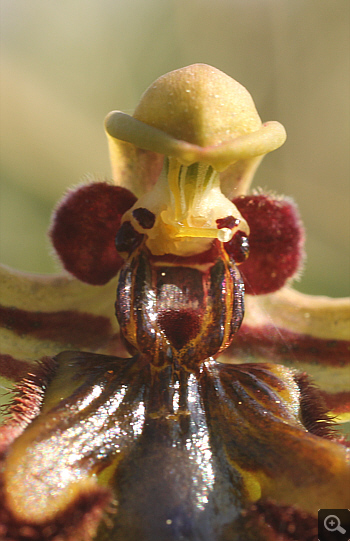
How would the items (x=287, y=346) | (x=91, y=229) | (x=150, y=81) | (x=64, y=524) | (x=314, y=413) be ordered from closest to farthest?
(x=64, y=524) < (x=314, y=413) < (x=91, y=229) < (x=287, y=346) < (x=150, y=81)

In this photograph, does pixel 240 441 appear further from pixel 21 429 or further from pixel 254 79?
pixel 254 79

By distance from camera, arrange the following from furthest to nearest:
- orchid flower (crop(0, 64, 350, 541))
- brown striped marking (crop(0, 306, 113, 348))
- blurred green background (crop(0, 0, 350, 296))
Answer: blurred green background (crop(0, 0, 350, 296)) < brown striped marking (crop(0, 306, 113, 348)) < orchid flower (crop(0, 64, 350, 541))

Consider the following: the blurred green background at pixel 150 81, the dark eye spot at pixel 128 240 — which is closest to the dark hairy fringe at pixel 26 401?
the dark eye spot at pixel 128 240

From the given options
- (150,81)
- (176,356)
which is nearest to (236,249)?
(176,356)

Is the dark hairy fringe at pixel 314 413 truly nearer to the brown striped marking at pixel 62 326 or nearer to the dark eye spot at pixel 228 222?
the dark eye spot at pixel 228 222

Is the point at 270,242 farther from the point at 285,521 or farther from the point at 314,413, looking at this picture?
the point at 285,521

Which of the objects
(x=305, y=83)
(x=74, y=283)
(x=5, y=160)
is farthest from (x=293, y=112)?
(x=74, y=283)

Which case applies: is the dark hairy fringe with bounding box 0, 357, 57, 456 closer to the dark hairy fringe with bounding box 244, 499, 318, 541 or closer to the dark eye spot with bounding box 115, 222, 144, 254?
the dark eye spot with bounding box 115, 222, 144, 254

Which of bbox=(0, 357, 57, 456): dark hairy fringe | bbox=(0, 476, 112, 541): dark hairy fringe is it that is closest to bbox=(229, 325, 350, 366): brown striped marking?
bbox=(0, 357, 57, 456): dark hairy fringe
